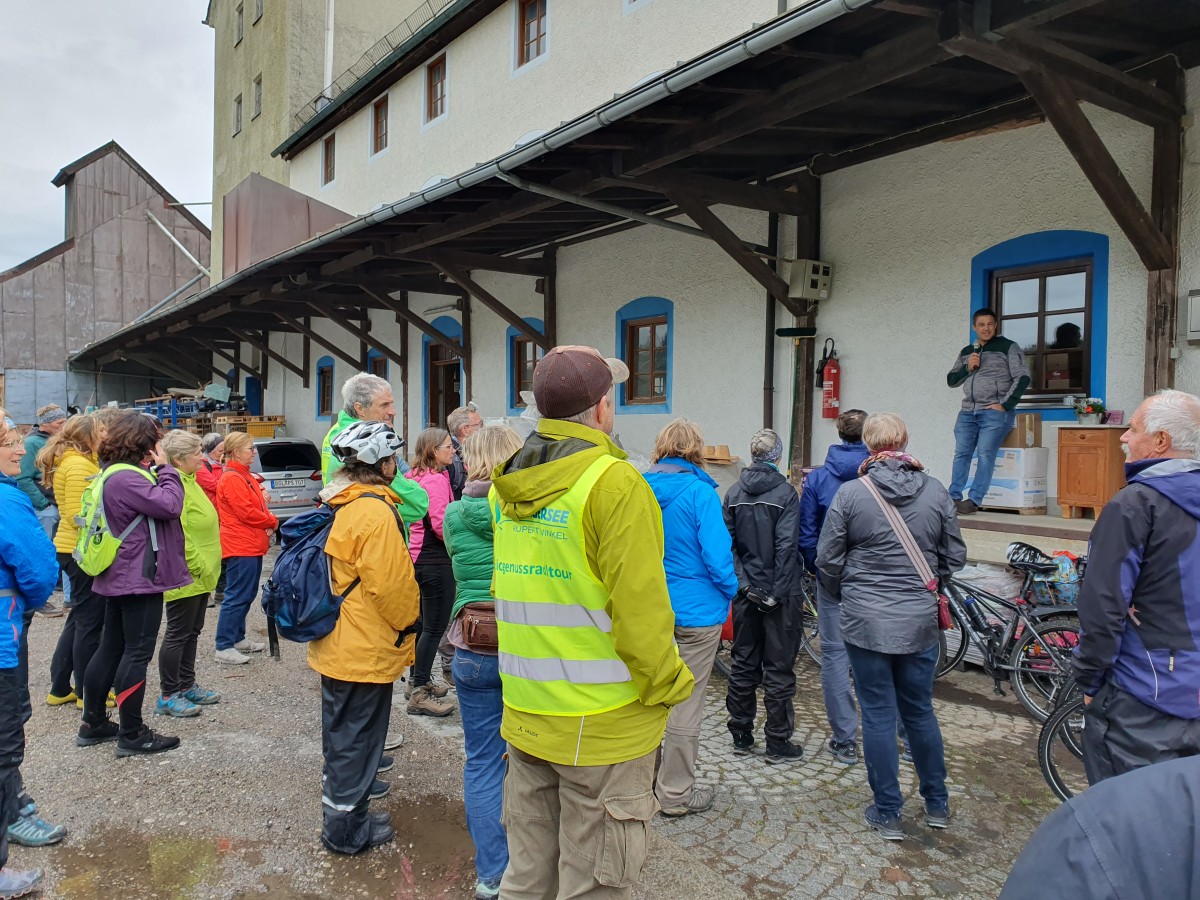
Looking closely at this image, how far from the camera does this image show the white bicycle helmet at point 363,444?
315 cm

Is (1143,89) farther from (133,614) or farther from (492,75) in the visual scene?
(492,75)

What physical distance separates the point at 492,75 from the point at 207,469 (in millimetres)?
8896

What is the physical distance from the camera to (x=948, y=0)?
4184 millimetres

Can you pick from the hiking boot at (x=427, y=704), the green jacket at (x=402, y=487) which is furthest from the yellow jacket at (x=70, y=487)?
the green jacket at (x=402, y=487)

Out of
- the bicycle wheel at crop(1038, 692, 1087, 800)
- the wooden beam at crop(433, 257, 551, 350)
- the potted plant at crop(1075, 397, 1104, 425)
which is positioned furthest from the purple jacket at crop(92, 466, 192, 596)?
the wooden beam at crop(433, 257, 551, 350)

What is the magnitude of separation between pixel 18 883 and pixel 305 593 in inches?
58.2

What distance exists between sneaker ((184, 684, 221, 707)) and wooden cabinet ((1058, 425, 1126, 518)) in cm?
605

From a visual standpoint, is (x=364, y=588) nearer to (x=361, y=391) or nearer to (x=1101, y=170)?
(x=361, y=391)

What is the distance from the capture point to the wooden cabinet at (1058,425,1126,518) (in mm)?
5340

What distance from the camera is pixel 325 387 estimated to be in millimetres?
17422

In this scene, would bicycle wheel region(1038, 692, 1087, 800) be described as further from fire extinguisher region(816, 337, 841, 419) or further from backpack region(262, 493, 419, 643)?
fire extinguisher region(816, 337, 841, 419)

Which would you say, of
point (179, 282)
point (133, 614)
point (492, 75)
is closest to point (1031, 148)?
point (133, 614)

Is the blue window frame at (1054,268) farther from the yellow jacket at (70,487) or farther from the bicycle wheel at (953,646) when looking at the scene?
the yellow jacket at (70,487)

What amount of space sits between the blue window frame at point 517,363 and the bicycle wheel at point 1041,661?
8.04m
